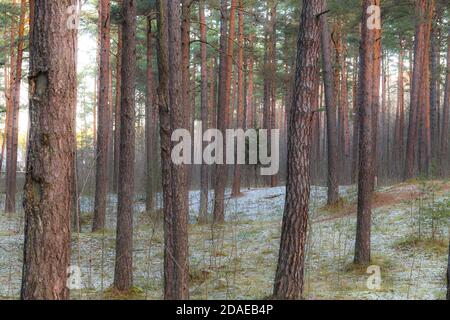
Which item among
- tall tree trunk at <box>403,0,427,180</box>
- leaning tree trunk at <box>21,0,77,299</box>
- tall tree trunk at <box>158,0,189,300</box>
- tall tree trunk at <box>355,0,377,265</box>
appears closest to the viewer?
leaning tree trunk at <box>21,0,77,299</box>

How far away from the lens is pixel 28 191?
3.98 m

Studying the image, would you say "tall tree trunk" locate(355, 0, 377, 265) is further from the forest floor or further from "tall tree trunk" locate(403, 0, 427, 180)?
"tall tree trunk" locate(403, 0, 427, 180)

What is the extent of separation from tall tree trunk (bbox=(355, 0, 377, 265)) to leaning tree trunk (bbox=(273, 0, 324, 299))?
276 centimetres

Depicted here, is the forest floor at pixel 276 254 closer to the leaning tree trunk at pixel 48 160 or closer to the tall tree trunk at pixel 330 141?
the tall tree trunk at pixel 330 141

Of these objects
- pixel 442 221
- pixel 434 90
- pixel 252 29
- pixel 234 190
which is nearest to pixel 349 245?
pixel 442 221

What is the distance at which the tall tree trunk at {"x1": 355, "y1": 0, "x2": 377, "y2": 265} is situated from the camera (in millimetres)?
8523

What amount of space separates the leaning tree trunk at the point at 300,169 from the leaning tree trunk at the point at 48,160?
308 cm

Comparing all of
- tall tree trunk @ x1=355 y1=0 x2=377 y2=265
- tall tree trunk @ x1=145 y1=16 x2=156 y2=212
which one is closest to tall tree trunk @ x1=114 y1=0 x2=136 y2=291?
tall tree trunk @ x1=355 y1=0 x2=377 y2=265

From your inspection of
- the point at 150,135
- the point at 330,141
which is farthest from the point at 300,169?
the point at 150,135

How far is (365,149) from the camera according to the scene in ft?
28.0

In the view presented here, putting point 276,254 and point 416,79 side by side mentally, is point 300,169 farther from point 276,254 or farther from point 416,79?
point 416,79

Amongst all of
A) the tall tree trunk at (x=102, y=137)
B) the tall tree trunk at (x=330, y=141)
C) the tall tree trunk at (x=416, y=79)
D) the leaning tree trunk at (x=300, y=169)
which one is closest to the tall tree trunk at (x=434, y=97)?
the tall tree trunk at (x=416, y=79)

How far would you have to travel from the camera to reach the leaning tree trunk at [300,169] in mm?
6061

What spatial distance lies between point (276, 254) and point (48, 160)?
22.5 feet
